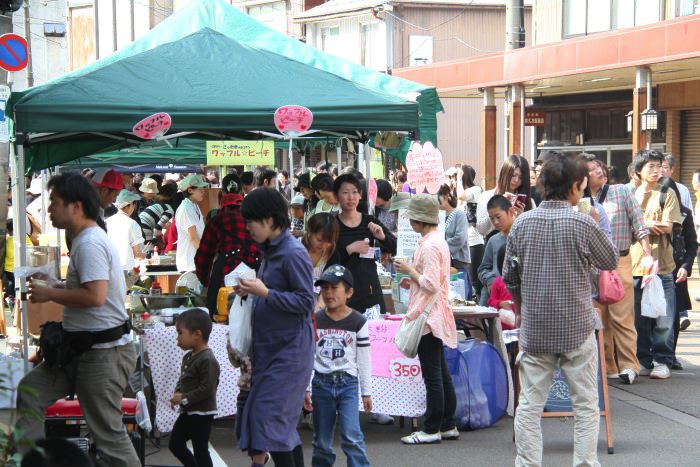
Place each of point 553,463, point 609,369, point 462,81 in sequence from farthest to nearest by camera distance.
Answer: point 462,81
point 609,369
point 553,463

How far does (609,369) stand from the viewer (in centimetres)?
1013

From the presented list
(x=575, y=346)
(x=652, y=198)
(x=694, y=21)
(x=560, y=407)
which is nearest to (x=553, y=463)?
(x=560, y=407)

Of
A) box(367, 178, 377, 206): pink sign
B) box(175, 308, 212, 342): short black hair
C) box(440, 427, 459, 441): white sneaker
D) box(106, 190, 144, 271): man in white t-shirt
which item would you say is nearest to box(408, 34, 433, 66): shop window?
box(367, 178, 377, 206): pink sign

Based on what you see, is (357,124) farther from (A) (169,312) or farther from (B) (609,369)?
(B) (609,369)

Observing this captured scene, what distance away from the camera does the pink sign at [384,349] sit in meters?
8.16

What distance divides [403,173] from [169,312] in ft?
32.3

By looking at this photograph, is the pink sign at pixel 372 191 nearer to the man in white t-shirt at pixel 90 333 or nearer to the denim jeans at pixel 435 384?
the denim jeans at pixel 435 384

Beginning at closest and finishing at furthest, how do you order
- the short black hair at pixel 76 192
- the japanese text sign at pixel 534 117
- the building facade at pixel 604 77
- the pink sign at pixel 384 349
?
1. the short black hair at pixel 76 192
2. the pink sign at pixel 384 349
3. the building facade at pixel 604 77
4. the japanese text sign at pixel 534 117

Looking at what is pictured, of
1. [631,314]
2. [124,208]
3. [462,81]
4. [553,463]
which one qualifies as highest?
[462,81]

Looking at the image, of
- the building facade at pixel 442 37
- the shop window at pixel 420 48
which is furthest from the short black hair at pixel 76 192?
the shop window at pixel 420 48

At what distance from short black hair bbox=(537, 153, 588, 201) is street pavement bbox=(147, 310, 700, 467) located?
2118 millimetres

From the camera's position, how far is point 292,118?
811 centimetres

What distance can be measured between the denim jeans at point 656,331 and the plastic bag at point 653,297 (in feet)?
1.22

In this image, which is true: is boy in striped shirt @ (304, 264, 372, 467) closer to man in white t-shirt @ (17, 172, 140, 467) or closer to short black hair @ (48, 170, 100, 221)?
man in white t-shirt @ (17, 172, 140, 467)
